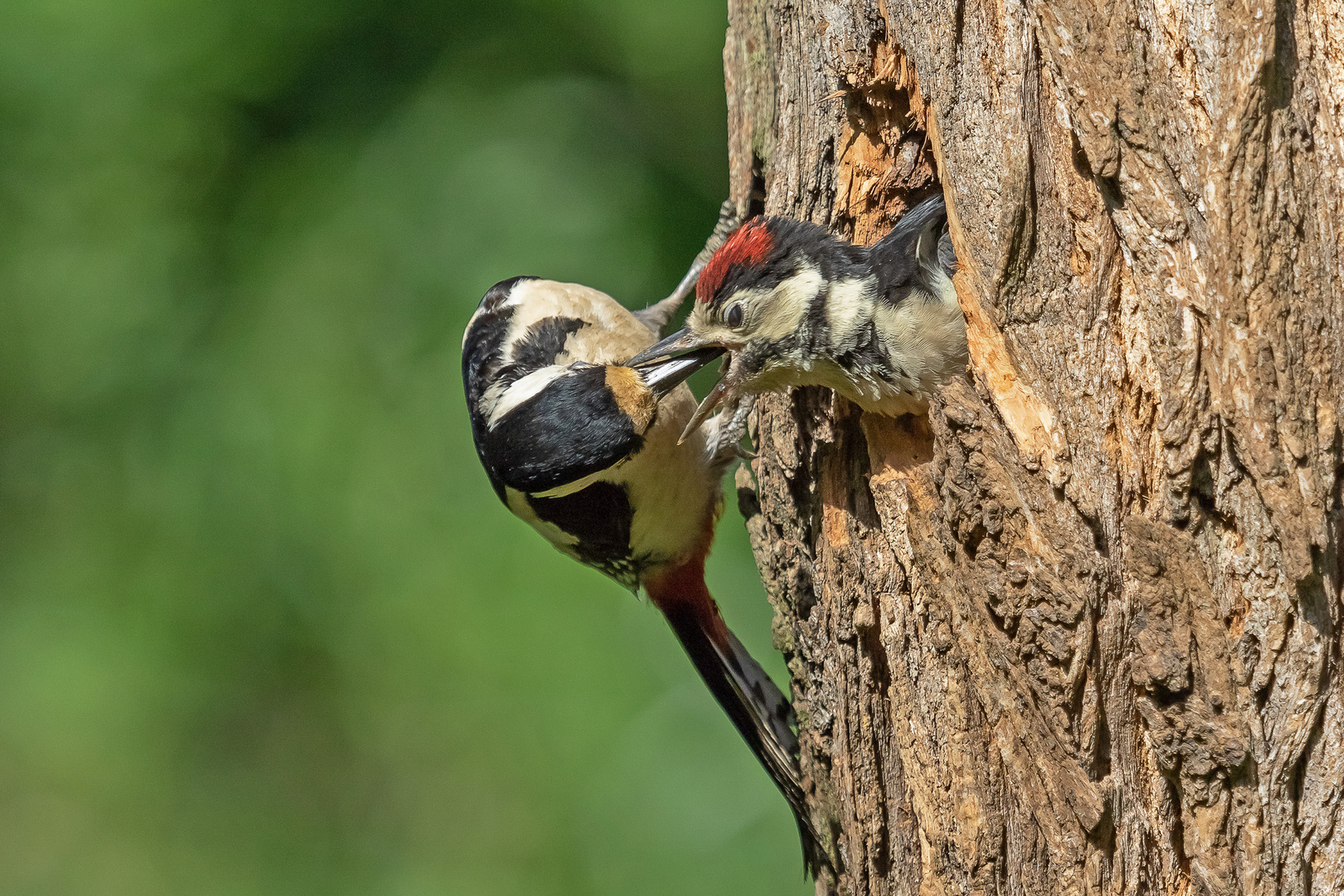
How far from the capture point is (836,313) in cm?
171

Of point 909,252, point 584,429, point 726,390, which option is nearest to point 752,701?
point 584,429

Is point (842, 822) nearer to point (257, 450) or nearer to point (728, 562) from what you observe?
point (728, 562)

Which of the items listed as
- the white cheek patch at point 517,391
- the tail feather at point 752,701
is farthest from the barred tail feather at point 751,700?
the white cheek patch at point 517,391

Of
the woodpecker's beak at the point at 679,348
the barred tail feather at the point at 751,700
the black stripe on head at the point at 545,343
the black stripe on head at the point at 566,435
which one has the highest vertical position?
the black stripe on head at the point at 545,343

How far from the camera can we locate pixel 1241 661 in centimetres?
117

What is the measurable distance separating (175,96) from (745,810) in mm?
3223

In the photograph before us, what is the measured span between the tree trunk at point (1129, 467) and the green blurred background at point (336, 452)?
2.17 meters

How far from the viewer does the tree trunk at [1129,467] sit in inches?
44.4

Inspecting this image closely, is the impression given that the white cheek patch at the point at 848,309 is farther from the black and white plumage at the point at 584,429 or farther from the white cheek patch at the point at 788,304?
the black and white plumage at the point at 584,429

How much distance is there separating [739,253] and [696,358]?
12.9 inches

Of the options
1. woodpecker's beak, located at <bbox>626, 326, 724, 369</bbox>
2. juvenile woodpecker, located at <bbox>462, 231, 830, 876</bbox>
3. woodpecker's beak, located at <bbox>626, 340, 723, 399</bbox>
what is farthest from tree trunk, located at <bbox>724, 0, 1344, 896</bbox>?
juvenile woodpecker, located at <bbox>462, 231, 830, 876</bbox>

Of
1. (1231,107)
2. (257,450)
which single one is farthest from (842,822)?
(257,450)

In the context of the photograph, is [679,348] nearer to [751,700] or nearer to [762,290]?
[762,290]

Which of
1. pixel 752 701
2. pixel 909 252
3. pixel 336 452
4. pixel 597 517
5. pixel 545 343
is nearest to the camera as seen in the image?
pixel 909 252
